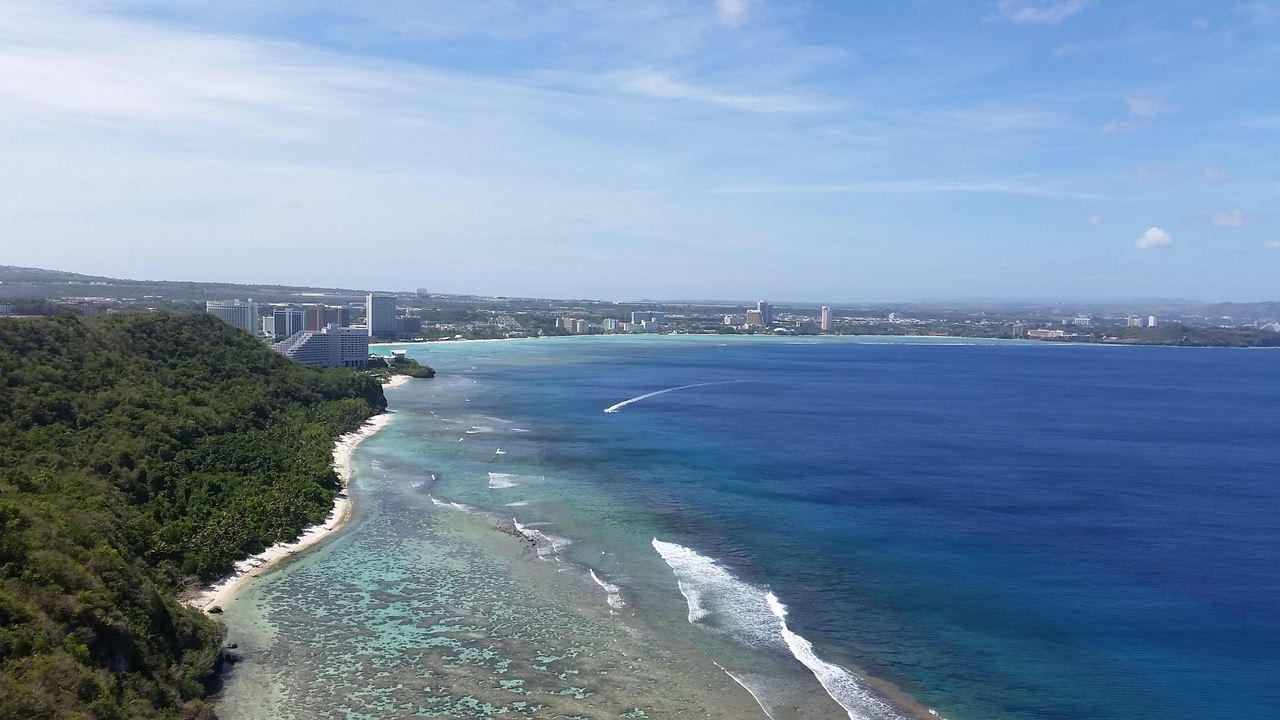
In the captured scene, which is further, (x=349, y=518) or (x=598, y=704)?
(x=349, y=518)

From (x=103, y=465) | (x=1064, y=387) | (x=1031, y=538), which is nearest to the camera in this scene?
(x=103, y=465)

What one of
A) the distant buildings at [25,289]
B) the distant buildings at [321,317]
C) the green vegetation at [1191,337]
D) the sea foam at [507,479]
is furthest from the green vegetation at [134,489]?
the green vegetation at [1191,337]

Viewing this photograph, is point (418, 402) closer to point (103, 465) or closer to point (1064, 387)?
point (103, 465)

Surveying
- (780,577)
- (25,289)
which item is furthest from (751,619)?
(25,289)

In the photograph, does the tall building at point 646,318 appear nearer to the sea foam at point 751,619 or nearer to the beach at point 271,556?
the beach at point 271,556

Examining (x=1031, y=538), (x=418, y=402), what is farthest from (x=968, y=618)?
(x=418, y=402)

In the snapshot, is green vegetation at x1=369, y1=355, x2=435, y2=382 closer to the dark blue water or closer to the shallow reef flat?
the dark blue water

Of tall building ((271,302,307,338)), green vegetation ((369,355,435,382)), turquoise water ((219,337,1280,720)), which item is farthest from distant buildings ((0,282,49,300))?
turquoise water ((219,337,1280,720))
